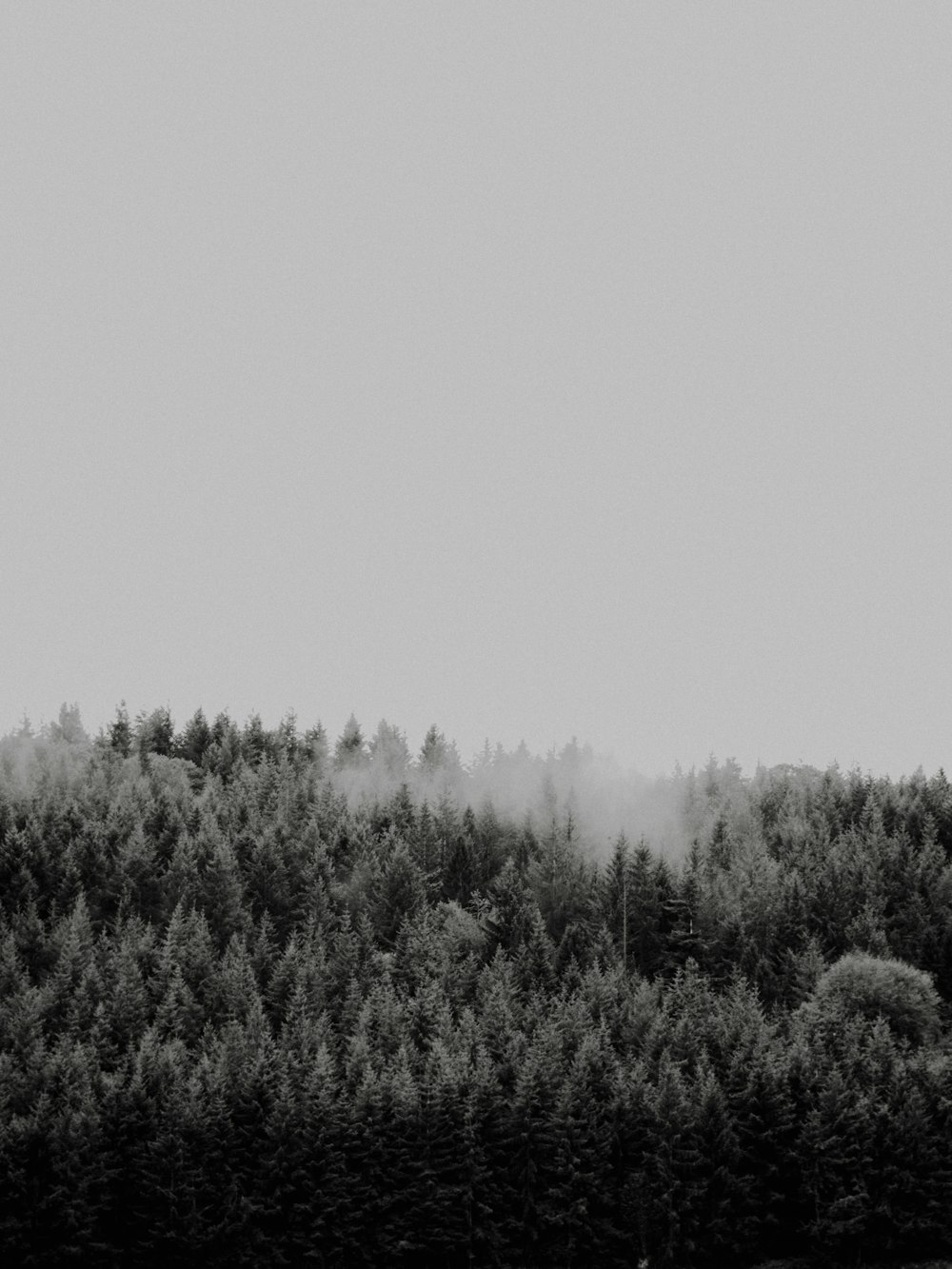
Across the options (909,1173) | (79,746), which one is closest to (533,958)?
(909,1173)

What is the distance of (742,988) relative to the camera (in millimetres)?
106625

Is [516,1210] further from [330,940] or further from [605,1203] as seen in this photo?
[330,940]

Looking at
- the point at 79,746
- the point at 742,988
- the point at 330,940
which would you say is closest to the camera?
the point at 742,988

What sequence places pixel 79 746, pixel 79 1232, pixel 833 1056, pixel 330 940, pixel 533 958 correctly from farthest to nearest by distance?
pixel 79 746
pixel 330 940
pixel 533 958
pixel 833 1056
pixel 79 1232

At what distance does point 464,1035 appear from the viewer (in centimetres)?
9675

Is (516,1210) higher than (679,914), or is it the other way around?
(679,914)

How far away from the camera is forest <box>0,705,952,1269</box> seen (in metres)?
82.5

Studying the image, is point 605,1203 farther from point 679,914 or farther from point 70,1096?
point 679,914

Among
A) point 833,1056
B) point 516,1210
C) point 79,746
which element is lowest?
point 516,1210

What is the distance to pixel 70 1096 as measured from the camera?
84.8m

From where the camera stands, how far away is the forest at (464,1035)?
271ft

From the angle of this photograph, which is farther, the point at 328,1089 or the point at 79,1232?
the point at 328,1089

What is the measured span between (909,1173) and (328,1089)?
34834mm

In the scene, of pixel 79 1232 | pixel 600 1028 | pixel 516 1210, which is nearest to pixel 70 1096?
pixel 79 1232
